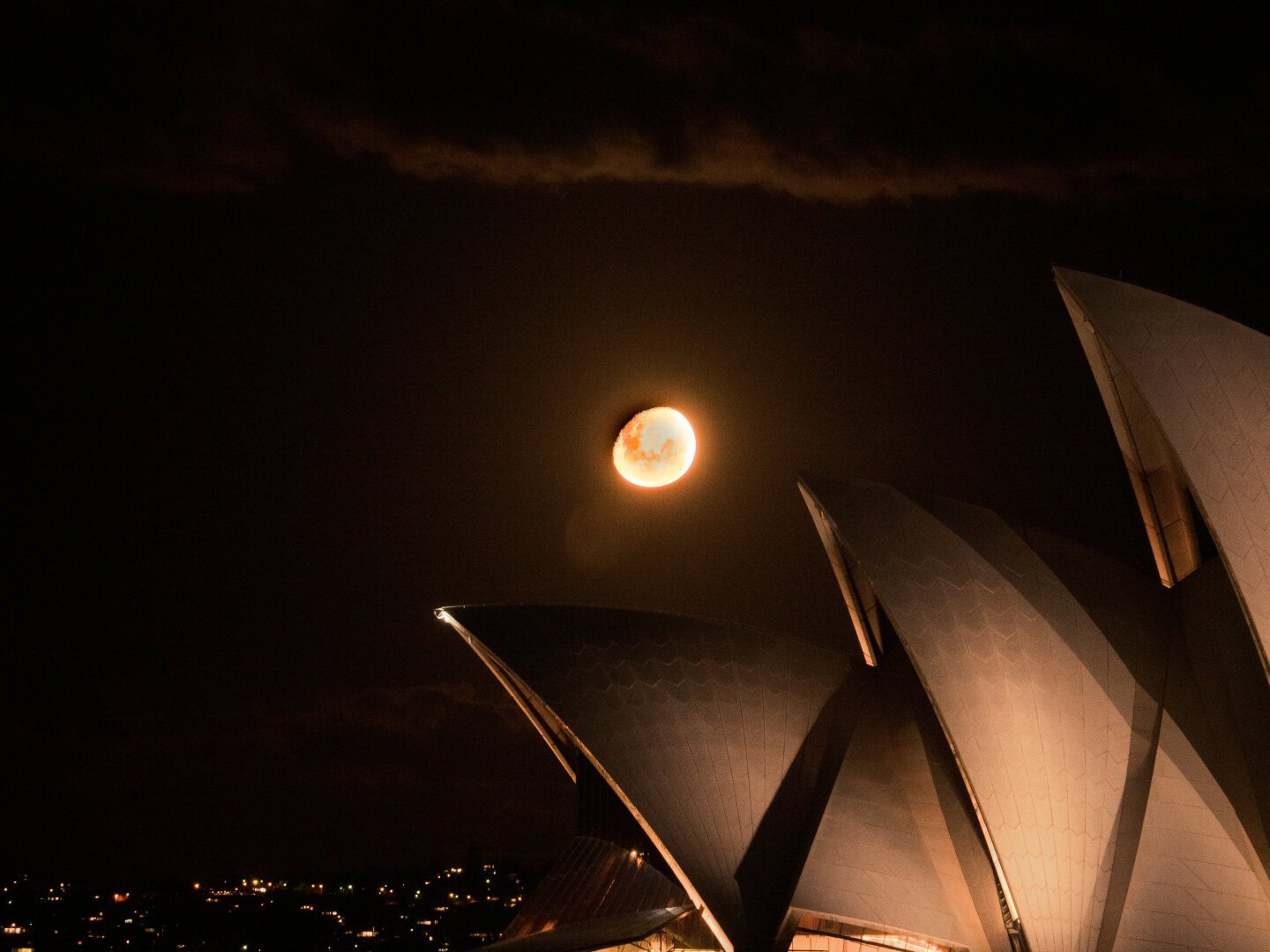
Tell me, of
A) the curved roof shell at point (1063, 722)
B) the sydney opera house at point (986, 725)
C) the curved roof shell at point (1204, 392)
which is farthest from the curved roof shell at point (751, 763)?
the curved roof shell at point (1204, 392)

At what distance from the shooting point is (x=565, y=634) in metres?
26.9

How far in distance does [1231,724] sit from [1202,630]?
2.07 m

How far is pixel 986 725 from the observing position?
2064 cm

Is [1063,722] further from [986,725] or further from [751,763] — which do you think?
[751,763]

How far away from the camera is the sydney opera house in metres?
18.5

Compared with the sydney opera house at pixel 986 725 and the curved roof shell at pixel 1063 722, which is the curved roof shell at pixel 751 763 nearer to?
the sydney opera house at pixel 986 725

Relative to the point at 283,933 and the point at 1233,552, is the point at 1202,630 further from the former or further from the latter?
the point at 283,933

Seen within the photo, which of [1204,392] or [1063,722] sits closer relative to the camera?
[1204,392]

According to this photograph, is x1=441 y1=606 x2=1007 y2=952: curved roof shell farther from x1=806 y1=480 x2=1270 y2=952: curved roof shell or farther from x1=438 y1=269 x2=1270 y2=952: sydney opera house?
x1=806 y1=480 x2=1270 y2=952: curved roof shell

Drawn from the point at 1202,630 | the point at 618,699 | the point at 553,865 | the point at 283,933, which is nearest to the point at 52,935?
the point at 283,933

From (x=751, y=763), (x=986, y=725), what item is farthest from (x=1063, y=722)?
(x=751, y=763)

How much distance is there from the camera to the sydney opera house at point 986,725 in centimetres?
1852

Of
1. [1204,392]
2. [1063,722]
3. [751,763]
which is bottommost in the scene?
[751,763]

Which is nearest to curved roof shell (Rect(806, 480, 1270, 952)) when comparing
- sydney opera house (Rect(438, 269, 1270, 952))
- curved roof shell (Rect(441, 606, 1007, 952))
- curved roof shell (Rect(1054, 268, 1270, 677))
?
sydney opera house (Rect(438, 269, 1270, 952))
